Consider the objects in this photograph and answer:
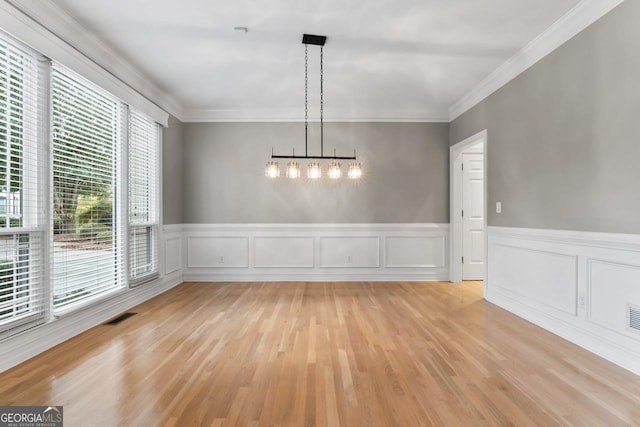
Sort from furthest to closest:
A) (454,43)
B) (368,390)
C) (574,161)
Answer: (454,43) < (574,161) < (368,390)

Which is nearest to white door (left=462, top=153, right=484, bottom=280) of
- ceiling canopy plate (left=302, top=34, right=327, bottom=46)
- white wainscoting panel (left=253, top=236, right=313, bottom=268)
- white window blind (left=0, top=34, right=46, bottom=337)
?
white wainscoting panel (left=253, top=236, right=313, bottom=268)

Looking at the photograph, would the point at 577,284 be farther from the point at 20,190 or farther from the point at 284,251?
the point at 20,190

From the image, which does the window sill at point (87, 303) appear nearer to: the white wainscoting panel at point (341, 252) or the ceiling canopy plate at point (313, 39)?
the white wainscoting panel at point (341, 252)

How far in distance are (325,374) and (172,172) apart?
4.23 m

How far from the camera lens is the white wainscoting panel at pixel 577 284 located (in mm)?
2596

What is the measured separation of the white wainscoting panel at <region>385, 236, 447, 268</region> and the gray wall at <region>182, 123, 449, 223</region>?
339mm

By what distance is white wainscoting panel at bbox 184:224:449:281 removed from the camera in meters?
5.84

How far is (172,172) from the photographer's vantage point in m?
5.46

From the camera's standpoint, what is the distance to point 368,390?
2213 mm

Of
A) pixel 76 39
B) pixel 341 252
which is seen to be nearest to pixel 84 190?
pixel 76 39

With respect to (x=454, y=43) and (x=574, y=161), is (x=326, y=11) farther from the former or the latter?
(x=574, y=161)

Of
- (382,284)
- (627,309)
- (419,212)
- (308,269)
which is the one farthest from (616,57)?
(308,269)

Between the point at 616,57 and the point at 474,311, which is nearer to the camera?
the point at 616,57

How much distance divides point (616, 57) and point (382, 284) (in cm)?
398
